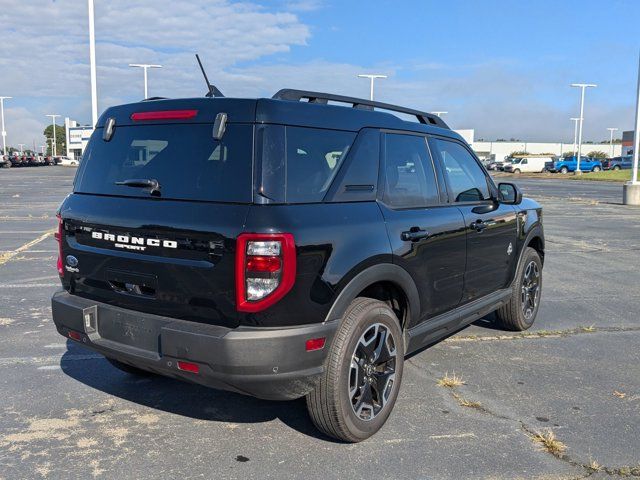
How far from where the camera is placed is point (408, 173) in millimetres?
3994

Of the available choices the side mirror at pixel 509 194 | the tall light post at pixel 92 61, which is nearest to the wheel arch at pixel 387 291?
the side mirror at pixel 509 194

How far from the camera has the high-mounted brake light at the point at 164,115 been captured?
3.27m

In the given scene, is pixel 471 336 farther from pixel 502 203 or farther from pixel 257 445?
pixel 257 445

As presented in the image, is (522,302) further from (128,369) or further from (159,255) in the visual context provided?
(159,255)

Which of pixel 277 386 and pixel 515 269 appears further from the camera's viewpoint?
pixel 515 269

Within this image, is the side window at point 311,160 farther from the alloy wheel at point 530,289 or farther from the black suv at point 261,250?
the alloy wheel at point 530,289

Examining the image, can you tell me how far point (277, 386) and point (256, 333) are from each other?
0.33 meters

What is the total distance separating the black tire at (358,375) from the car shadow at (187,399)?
0.23 metres

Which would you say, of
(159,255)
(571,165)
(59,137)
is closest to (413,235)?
(159,255)

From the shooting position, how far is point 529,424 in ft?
12.3

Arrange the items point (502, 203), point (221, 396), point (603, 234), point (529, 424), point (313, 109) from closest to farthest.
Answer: point (313, 109) → point (529, 424) → point (221, 396) → point (502, 203) → point (603, 234)

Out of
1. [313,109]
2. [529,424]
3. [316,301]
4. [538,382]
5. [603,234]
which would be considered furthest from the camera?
[603,234]

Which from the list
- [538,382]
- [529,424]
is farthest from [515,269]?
[529,424]

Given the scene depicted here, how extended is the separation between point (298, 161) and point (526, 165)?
226 feet
